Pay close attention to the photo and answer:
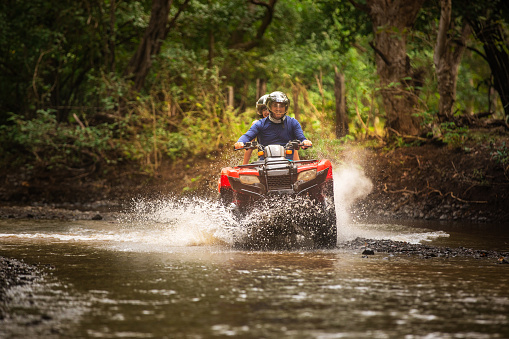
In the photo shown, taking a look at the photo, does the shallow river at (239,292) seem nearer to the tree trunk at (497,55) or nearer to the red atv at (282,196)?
the red atv at (282,196)

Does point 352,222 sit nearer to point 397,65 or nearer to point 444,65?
point 444,65

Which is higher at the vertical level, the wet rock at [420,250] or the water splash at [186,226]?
the water splash at [186,226]

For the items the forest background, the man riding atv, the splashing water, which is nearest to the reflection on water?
the man riding atv

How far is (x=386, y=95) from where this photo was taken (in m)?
19.6

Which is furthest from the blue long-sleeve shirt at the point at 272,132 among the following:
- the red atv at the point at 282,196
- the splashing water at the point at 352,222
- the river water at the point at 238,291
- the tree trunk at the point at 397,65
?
the tree trunk at the point at 397,65

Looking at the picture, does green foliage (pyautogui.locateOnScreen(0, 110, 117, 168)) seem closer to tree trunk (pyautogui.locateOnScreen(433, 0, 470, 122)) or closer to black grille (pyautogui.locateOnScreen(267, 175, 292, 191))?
tree trunk (pyautogui.locateOnScreen(433, 0, 470, 122))

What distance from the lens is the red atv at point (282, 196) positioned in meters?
10.1

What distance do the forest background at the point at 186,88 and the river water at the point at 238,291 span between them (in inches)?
306

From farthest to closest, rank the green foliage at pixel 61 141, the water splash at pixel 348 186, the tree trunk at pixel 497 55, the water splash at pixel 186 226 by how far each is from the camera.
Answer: the green foliage at pixel 61 141, the tree trunk at pixel 497 55, the water splash at pixel 348 186, the water splash at pixel 186 226

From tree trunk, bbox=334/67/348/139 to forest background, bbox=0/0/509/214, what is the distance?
0.04 meters


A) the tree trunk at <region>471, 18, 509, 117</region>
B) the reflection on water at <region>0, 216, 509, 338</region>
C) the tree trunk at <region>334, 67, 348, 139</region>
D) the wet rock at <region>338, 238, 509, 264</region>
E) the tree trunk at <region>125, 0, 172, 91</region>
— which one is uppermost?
the tree trunk at <region>125, 0, 172, 91</region>

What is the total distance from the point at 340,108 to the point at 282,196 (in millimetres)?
11322

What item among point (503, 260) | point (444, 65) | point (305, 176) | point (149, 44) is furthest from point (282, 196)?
point (149, 44)

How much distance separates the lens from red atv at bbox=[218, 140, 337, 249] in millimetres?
10078
